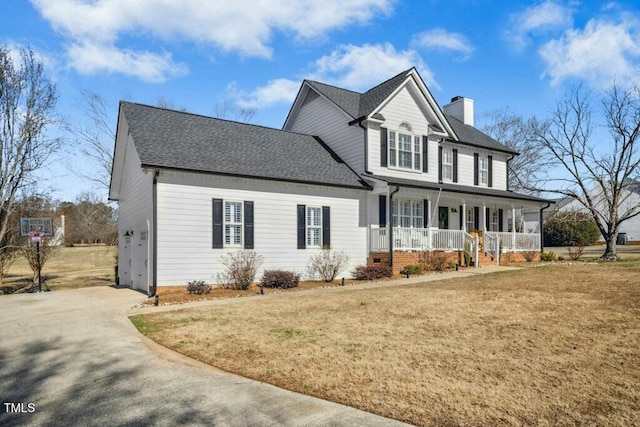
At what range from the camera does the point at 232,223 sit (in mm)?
15102

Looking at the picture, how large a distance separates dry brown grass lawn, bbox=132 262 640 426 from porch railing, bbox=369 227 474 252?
7.12 m

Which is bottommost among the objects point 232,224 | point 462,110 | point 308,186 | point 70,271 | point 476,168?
point 70,271

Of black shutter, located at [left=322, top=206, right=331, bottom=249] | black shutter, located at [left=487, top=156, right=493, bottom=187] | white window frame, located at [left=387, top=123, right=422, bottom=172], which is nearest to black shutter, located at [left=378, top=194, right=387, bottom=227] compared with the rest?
white window frame, located at [left=387, top=123, right=422, bottom=172]

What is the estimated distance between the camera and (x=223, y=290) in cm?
1434

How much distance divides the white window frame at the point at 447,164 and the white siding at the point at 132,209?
1526 centimetres

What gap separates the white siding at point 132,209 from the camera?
14750 millimetres

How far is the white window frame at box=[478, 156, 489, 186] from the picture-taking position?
24.6 m

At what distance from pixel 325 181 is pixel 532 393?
1339cm

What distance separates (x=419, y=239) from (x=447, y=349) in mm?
13346

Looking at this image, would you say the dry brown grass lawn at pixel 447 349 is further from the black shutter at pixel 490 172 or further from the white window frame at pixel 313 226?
the black shutter at pixel 490 172

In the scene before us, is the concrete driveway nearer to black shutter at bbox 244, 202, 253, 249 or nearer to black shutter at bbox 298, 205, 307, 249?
black shutter at bbox 244, 202, 253, 249

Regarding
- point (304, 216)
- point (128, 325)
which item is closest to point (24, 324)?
point (128, 325)

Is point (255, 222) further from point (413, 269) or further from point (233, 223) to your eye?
point (413, 269)

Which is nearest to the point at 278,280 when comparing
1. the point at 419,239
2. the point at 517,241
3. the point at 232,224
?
the point at 232,224
